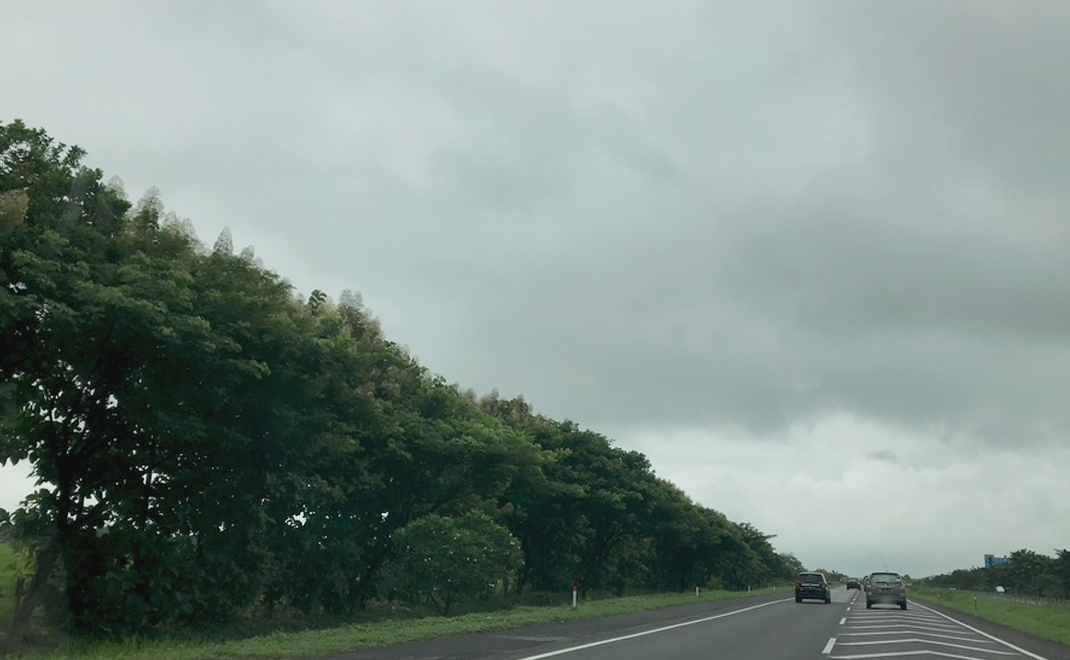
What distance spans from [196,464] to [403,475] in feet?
41.2

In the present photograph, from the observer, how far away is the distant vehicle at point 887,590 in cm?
4484

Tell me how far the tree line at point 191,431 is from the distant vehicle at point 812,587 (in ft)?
83.2

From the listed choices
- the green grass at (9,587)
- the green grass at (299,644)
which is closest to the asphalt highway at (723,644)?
the green grass at (299,644)

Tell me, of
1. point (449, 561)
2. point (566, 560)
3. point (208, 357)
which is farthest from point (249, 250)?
point (566, 560)

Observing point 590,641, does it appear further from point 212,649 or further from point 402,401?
point 402,401

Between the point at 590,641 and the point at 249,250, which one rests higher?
the point at 249,250

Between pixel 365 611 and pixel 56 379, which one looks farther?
pixel 365 611

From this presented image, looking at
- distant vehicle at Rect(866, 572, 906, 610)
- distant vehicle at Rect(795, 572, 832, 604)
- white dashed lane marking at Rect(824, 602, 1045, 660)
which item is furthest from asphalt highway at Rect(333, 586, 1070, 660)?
distant vehicle at Rect(795, 572, 832, 604)

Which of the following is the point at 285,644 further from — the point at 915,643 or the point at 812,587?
the point at 812,587

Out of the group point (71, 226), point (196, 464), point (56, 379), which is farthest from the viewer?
point (196, 464)

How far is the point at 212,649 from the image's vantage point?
608 inches

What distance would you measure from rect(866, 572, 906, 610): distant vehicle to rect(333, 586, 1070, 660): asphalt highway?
53.0 ft

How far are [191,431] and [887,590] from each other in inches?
1389

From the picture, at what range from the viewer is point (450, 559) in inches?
1454
